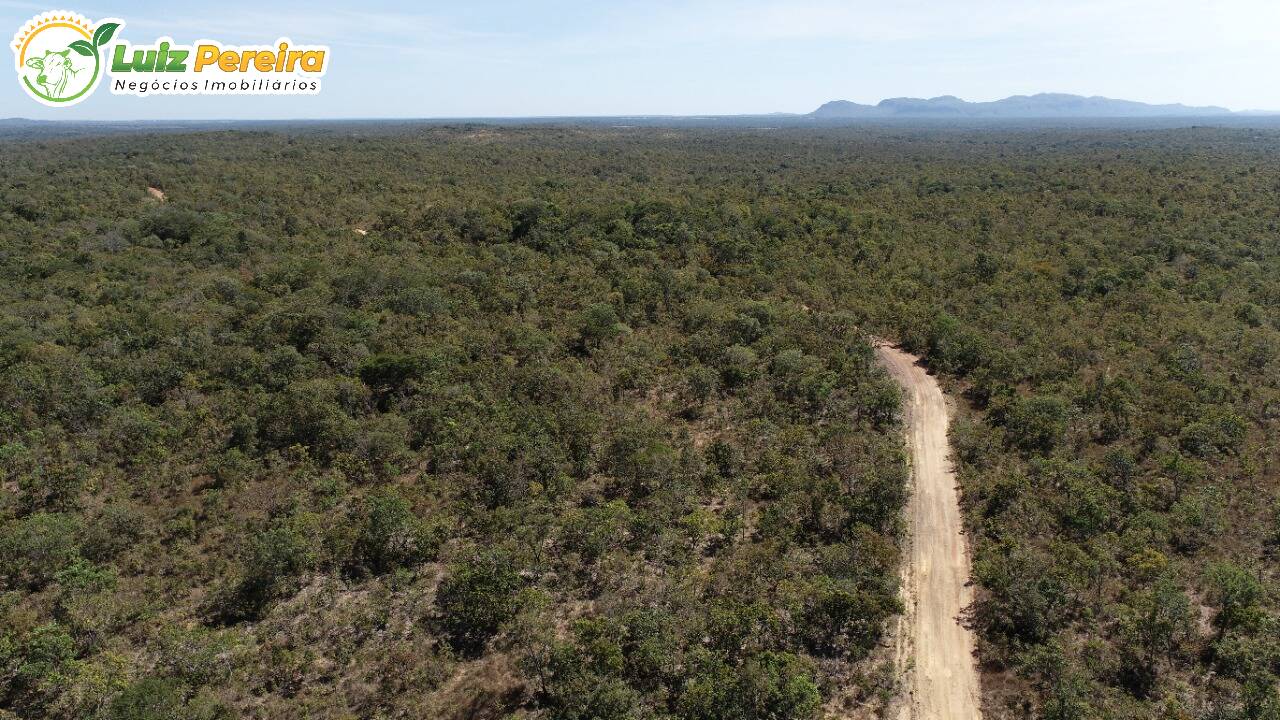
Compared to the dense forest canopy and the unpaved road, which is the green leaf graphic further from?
the unpaved road

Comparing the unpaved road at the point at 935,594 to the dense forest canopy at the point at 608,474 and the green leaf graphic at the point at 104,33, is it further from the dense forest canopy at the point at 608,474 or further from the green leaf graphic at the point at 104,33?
the green leaf graphic at the point at 104,33

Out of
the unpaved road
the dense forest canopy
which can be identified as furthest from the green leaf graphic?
the unpaved road

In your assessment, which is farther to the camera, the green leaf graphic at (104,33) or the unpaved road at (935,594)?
the green leaf graphic at (104,33)

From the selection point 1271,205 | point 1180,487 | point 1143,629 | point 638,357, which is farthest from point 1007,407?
point 1271,205

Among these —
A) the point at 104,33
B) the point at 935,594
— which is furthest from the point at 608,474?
the point at 104,33

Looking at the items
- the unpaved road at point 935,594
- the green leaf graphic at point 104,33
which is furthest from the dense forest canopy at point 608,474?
the green leaf graphic at point 104,33

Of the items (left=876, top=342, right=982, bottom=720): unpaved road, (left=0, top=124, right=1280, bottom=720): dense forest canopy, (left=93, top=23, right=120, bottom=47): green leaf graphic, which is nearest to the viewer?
(left=0, top=124, right=1280, bottom=720): dense forest canopy

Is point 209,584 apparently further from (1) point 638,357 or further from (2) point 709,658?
(1) point 638,357
